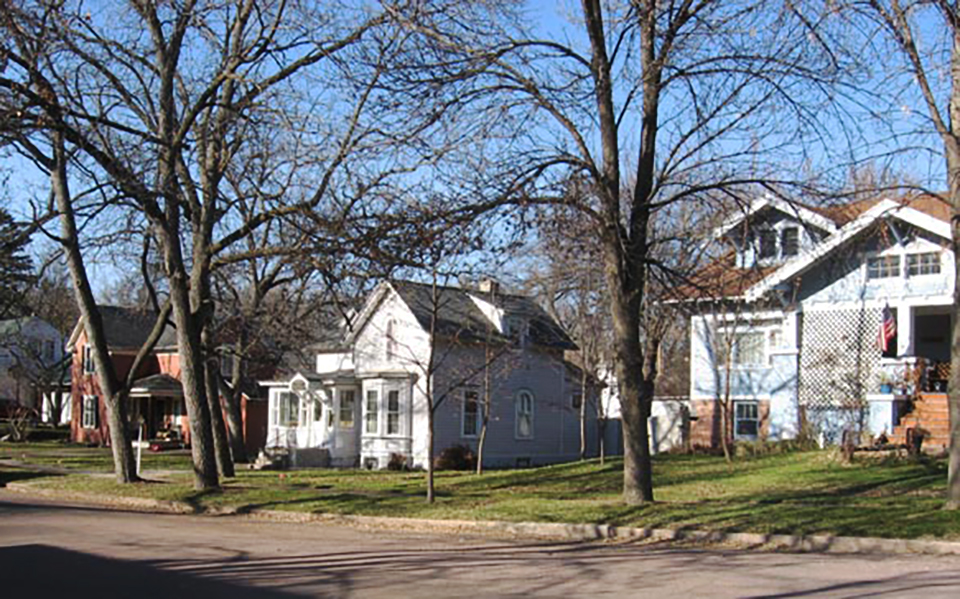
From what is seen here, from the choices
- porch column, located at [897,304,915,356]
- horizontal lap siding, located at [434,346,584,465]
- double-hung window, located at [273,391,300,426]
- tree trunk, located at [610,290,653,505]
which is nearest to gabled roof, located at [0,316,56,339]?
double-hung window, located at [273,391,300,426]

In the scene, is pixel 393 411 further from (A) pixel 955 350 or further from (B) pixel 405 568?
(B) pixel 405 568

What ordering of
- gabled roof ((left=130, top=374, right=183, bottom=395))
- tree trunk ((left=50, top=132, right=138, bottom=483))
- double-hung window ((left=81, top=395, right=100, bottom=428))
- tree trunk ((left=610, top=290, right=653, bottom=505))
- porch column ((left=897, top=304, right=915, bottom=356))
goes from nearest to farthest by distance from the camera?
tree trunk ((left=610, top=290, right=653, bottom=505)), tree trunk ((left=50, top=132, right=138, bottom=483)), porch column ((left=897, top=304, right=915, bottom=356)), gabled roof ((left=130, top=374, right=183, bottom=395)), double-hung window ((left=81, top=395, right=100, bottom=428))

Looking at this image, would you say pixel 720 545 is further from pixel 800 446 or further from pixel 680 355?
pixel 680 355

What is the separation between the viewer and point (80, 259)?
2462cm

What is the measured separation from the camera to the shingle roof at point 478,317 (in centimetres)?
3572

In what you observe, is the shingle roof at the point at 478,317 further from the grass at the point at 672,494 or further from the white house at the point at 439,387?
the grass at the point at 672,494

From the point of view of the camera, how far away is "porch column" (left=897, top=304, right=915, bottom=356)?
28281 millimetres

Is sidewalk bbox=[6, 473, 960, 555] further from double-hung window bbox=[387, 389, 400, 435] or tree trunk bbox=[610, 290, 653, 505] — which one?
double-hung window bbox=[387, 389, 400, 435]

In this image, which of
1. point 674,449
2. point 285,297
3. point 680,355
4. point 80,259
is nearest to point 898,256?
point 674,449

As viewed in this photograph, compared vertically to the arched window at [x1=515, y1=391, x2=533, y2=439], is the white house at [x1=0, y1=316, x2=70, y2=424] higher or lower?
higher

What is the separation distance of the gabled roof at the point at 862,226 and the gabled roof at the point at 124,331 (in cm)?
3393

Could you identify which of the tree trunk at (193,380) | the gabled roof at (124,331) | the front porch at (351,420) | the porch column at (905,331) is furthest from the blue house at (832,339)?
the gabled roof at (124,331)

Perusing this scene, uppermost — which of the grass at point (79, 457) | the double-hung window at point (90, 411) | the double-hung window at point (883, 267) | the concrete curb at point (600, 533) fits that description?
the double-hung window at point (883, 267)

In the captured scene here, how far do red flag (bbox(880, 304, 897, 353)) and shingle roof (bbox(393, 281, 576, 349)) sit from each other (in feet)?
38.2
